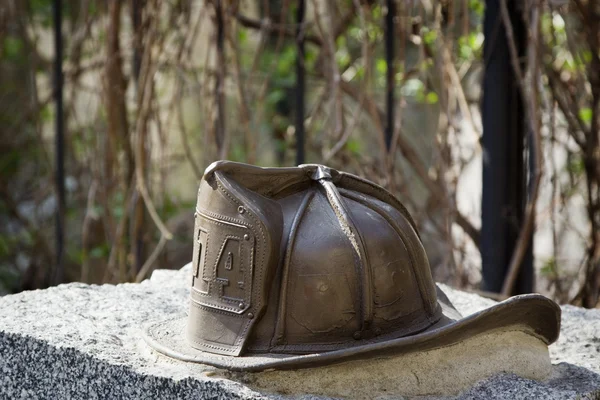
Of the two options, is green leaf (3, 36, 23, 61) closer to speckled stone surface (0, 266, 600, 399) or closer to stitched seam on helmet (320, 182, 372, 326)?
speckled stone surface (0, 266, 600, 399)

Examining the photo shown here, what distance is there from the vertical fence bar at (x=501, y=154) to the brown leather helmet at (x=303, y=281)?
1358 millimetres

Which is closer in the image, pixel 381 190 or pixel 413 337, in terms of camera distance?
pixel 413 337

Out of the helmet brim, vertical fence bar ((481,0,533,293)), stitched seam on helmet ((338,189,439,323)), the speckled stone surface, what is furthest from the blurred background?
stitched seam on helmet ((338,189,439,323))

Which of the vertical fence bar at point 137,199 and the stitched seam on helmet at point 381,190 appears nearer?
the stitched seam on helmet at point 381,190

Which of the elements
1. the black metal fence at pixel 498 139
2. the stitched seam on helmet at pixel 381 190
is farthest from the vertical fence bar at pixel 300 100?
the stitched seam on helmet at pixel 381 190

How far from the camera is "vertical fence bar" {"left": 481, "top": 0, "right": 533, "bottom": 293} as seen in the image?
11.3 ft

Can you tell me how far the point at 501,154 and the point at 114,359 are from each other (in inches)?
75.9

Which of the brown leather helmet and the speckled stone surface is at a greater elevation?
the brown leather helmet

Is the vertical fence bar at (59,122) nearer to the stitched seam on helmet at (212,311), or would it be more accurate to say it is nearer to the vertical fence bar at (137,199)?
the vertical fence bar at (137,199)

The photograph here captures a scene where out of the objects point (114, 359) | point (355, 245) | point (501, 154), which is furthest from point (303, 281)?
point (501, 154)

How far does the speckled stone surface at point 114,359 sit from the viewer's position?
1959 millimetres

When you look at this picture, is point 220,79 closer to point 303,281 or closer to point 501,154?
point 501,154

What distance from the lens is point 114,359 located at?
2.04 m

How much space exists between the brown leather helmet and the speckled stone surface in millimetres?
75
